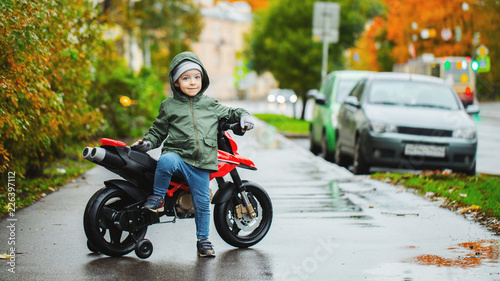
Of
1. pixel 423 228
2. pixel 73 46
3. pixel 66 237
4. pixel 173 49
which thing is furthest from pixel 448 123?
pixel 173 49

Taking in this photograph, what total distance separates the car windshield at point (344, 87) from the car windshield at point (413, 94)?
2.64m

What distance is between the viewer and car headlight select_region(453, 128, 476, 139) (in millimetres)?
11688

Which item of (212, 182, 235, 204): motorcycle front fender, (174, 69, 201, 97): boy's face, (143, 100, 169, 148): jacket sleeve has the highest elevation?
(174, 69, 201, 97): boy's face

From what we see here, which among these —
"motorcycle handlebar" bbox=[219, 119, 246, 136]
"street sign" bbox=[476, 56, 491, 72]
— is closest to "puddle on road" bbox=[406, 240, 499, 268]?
"motorcycle handlebar" bbox=[219, 119, 246, 136]

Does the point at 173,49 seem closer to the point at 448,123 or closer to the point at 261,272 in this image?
the point at 448,123

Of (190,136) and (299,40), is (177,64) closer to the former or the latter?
(190,136)

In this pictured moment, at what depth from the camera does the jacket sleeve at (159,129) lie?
584cm

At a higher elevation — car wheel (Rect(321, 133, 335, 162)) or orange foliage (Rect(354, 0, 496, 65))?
orange foliage (Rect(354, 0, 496, 65))

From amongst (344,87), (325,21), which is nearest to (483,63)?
(325,21)

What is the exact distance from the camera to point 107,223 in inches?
227

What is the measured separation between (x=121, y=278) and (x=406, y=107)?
812 centimetres

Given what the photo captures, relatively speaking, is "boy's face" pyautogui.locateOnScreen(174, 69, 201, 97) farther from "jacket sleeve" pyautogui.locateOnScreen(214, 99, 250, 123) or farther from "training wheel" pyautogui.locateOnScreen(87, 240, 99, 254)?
"training wheel" pyautogui.locateOnScreen(87, 240, 99, 254)

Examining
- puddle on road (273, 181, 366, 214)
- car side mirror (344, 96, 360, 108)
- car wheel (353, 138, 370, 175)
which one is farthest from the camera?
car side mirror (344, 96, 360, 108)

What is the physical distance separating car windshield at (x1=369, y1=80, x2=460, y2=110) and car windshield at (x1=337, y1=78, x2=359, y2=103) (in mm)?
2643
